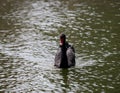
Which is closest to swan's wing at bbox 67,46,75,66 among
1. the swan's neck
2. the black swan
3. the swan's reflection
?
the black swan

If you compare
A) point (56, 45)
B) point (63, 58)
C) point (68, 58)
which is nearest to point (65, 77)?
point (63, 58)

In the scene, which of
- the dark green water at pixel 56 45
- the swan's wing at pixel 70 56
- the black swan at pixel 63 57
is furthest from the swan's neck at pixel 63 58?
the dark green water at pixel 56 45

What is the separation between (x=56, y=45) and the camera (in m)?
25.4

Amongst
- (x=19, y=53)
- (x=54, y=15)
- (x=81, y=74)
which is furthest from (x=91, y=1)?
(x=81, y=74)

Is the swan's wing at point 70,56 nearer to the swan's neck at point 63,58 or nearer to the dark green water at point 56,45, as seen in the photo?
the swan's neck at point 63,58

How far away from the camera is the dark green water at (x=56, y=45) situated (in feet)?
62.2

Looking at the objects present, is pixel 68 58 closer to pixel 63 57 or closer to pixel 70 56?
pixel 70 56

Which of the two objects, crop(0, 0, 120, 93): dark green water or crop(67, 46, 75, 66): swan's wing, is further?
crop(67, 46, 75, 66): swan's wing

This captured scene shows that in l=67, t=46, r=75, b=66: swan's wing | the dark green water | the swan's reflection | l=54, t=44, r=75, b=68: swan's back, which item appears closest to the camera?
the swan's reflection

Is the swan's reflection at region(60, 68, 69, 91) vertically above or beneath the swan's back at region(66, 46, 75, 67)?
beneath

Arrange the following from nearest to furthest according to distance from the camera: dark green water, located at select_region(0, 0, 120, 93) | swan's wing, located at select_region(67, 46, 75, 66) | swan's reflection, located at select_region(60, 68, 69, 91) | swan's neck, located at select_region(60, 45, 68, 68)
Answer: swan's reflection, located at select_region(60, 68, 69, 91) < dark green water, located at select_region(0, 0, 120, 93) < swan's neck, located at select_region(60, 45, 68, 68) < swan's wing, located at select_region(67, 46, 75, 66)

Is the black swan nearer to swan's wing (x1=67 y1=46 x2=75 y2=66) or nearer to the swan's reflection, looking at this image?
swan's wing (x1=67 y1=46 x2=75 y2=66)

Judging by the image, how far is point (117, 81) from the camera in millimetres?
18922

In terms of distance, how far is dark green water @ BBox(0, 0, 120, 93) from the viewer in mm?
18953
